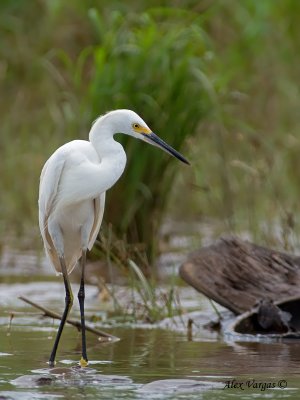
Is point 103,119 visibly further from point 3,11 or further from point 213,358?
point 3,11

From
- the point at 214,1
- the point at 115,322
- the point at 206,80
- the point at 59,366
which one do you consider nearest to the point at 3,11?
the point at 214,1

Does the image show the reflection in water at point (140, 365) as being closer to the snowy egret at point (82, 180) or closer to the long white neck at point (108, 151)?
the snowy egret at point (82, 180)

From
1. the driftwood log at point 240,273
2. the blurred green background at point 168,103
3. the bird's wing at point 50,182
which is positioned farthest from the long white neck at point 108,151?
the blurred green background at point 168,103

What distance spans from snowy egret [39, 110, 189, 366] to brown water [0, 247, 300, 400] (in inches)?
9.3

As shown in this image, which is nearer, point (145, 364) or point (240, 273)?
point (145, 364)

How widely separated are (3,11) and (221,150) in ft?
18.0

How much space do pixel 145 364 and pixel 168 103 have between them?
11.7ft

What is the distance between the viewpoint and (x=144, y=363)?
553cm

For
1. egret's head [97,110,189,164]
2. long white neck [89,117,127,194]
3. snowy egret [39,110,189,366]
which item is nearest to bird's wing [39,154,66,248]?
snowy egret [39,110,189,366]

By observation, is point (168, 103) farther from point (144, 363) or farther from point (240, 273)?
point (144, 363)

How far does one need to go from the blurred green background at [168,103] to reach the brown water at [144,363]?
3.58 ft

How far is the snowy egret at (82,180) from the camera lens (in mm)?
5648

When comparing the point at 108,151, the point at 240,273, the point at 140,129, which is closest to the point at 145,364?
the point at 108,151

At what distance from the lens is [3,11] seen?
43.3 ft
